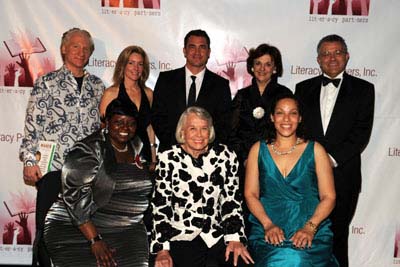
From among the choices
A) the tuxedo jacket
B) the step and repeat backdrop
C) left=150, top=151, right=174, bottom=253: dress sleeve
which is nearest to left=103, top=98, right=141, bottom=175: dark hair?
left=150, top=151, right=174, bottom=253: dress sleeve

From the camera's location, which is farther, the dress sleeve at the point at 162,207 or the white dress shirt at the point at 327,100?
the white dress shirt at the point at 327,100

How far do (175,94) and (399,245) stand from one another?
249 cm

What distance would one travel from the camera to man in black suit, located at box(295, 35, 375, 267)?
385cm

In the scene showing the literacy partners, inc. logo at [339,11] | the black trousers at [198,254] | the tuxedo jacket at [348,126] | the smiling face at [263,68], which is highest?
the literacy partners, inc. logo at [339,11]

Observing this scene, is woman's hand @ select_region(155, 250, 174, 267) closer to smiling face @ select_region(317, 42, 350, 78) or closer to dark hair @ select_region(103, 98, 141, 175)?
dark hair @ select_region(103, 98, 141, 175)

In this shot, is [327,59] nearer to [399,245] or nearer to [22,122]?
[399,245]

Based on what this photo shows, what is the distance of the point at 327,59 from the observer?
4062 millimetres

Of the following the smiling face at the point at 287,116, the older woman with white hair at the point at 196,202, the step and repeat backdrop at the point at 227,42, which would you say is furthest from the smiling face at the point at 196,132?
the step and repeat backdrop at the point at 227,42

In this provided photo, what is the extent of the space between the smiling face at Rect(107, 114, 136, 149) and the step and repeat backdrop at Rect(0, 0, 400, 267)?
160 centimetres

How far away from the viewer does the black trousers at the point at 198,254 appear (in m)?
3.19

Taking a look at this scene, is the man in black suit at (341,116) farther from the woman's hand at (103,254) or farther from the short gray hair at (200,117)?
→ the woman's hand at (103,254)

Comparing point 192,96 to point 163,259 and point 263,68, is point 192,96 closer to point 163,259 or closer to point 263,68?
point 263,68

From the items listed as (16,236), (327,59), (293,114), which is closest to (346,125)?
(327,59)

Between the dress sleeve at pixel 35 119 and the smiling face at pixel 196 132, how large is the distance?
1.16 m
